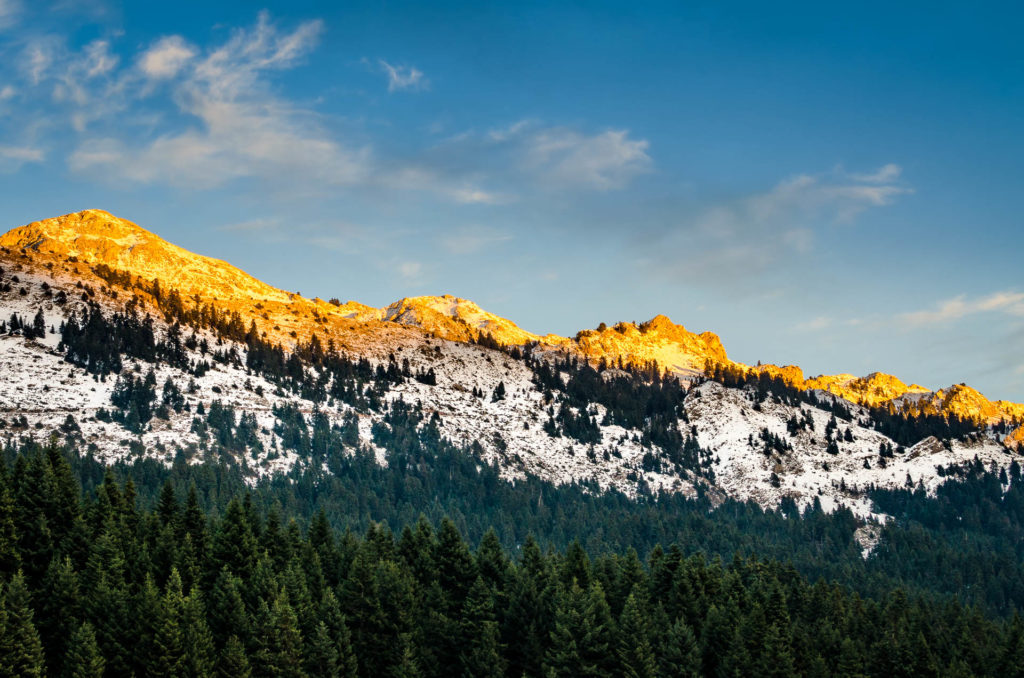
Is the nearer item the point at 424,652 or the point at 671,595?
the point at 424,652

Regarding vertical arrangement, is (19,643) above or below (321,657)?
above

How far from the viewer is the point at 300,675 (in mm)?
78562

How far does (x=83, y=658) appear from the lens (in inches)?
2714

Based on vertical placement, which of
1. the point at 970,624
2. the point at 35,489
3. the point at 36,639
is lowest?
the point at 970,624

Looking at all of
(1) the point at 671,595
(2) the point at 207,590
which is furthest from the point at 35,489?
(1) the point at 671,595

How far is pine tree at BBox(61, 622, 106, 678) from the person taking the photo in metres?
68.7

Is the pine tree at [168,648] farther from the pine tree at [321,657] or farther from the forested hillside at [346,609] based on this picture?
the pine tree at [321,657]

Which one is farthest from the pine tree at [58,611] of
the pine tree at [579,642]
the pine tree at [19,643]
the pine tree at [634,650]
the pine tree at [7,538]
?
the pine tree at [634,650]

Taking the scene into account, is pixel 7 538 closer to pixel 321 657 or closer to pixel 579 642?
pixel 321 657

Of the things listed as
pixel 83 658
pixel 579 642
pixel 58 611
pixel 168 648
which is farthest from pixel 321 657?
pixel 579 642

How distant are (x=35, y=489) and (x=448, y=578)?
47955 millimetres

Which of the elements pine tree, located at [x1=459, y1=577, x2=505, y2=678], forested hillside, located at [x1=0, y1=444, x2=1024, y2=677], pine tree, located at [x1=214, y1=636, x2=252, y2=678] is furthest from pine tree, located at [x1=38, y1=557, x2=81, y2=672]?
pine tree, located at [x1=459, y1=577, x2=505, y2=678]

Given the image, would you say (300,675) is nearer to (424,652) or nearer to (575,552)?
(424,652)

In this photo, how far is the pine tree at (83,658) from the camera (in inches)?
2704
